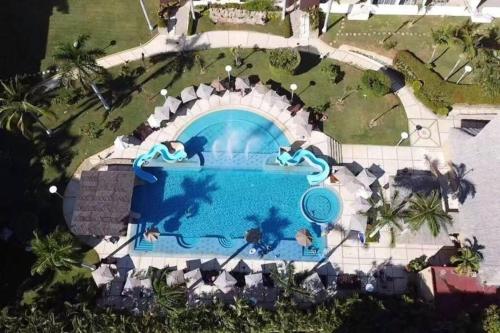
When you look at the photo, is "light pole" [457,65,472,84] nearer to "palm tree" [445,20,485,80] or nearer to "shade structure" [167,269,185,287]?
"palm tree" [445,20,485,80]

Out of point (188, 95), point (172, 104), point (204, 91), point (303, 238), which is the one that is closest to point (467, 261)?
point (303, 238)

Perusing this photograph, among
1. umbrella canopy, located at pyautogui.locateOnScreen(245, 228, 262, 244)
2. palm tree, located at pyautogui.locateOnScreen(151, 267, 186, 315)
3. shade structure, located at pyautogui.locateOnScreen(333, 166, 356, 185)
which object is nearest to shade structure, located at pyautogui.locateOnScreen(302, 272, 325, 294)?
umbrella canopy, located at pyautogui.locateOnScreen(245, 228, 262, 244)

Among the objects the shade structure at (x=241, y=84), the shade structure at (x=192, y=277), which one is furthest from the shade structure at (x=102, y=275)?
the shade structure at (x=241, y=84)

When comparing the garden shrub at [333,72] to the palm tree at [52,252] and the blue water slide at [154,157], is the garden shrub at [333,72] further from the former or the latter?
the palm tree at [52,252]

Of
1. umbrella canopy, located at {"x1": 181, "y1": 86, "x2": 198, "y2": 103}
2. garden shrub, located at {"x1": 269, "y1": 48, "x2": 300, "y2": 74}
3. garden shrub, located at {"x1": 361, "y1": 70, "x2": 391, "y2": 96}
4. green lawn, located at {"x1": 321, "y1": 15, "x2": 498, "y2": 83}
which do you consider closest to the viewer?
garden shrub, located at {"x1": 361, "y1": 70, "x2": 391, "y2": 96}

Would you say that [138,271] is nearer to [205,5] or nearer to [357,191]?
[357,191]

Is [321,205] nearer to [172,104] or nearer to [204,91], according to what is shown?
[204,91]
